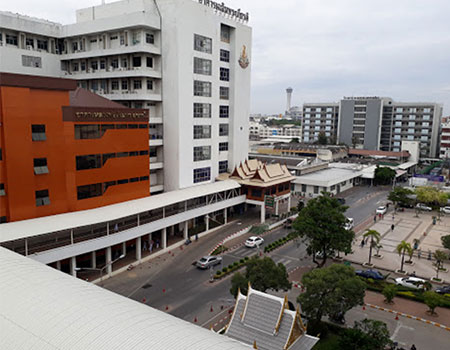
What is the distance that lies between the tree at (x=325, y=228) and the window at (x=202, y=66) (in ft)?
83.9

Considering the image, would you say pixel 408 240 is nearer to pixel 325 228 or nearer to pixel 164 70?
pixel 325 228

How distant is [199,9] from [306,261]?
3569 centimetres

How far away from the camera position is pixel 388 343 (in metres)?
25.4

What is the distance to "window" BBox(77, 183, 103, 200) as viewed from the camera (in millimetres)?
39625

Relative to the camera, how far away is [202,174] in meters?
57.5

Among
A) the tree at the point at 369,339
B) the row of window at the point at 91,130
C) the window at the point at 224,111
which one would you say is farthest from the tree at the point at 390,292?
the window at the point at 224,111

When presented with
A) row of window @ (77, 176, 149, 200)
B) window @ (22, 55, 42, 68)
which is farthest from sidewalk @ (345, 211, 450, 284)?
window @ (22, 55, 42, 68)

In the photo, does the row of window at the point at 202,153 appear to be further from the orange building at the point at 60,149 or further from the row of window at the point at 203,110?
the orange building at the point at 60,149

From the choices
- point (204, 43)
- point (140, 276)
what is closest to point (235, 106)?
point (204, 43)

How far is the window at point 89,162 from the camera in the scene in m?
39.4

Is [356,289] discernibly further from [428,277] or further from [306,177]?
[306,177]

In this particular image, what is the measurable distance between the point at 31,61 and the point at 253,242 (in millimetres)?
38852

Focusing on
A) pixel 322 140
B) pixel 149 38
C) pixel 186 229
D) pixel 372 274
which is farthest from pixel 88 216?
pixel 322 140

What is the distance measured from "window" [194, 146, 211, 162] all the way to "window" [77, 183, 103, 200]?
17.2m
